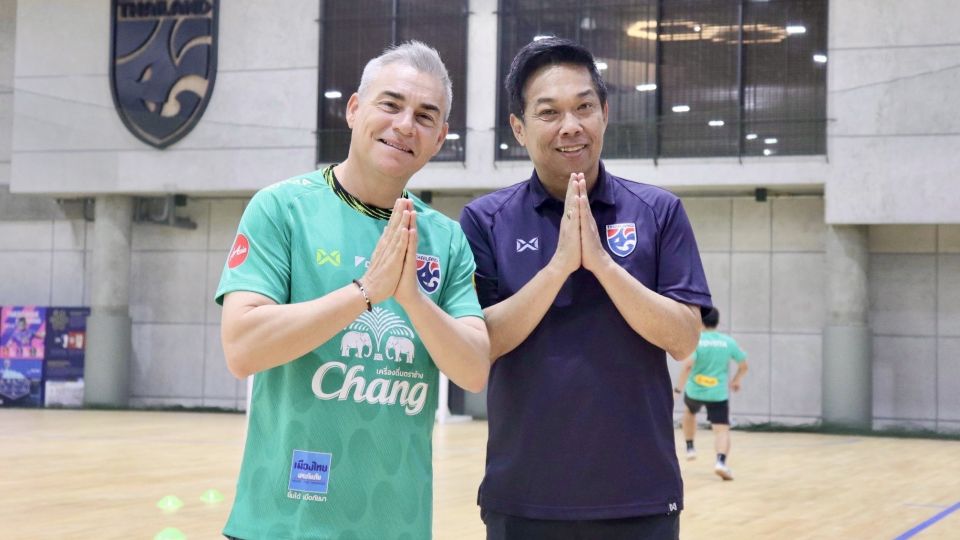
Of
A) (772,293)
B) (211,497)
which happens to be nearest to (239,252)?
(211,497)

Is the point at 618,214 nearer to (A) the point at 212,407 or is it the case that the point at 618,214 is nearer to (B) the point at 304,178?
(B) the point at 304,178

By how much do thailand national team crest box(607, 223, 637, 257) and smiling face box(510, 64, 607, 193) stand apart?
0.16 m

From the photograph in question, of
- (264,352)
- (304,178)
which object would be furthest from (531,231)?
(264,352)

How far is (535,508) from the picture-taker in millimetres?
2922

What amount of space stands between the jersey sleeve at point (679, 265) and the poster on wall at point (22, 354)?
82.4 feet

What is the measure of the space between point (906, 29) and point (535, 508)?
20.7 m

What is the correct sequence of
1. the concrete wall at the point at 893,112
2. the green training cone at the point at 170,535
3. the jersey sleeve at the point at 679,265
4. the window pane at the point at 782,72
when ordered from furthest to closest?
the window pane at the point at 782,72
the concrete wall at the point at 893,112
the green training cone at the point at 170,535
the jersey sleeve at the point at 679,265

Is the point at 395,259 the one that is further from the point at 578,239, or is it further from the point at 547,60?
the point at 547,60

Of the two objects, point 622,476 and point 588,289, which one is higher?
point 588,289

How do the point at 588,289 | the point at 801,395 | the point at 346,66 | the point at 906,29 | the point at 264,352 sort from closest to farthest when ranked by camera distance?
the point at 264,352 → the point at 588,289 → the point at 906,29 → the point at 801,395 → the point at 346,66

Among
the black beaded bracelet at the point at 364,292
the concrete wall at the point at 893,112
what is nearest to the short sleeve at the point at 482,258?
the black beaded bracelet at the point at 364,292

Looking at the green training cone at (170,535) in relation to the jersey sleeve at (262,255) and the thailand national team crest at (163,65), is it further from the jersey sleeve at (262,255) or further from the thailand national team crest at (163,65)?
the thailand national team crest at (163,65)

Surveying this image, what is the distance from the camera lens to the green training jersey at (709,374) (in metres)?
14.3

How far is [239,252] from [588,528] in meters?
1.11
